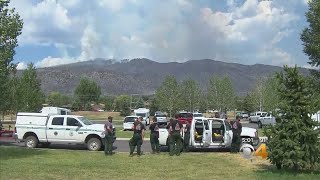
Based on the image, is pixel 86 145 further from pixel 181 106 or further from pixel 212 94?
pixel 212 94

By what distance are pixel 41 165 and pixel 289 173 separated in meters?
7.82

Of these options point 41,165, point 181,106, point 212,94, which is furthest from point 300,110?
point 212,94

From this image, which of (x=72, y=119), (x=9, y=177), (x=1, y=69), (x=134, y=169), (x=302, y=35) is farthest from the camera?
(x=302, y=35)

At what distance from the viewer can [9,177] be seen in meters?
12.5

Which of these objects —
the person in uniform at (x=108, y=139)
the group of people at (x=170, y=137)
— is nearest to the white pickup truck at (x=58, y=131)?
the person in uniform at (x=108, y=139)

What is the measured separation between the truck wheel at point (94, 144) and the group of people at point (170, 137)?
2.22m

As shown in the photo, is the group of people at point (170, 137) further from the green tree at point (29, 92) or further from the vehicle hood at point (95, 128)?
the green tree at point (29, 92)

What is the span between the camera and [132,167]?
15234mm

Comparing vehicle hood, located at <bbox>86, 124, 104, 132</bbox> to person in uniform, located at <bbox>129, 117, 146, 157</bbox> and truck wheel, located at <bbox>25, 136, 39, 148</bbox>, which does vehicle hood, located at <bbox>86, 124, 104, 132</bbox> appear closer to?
truck wheel, located at <bbox>25, 136, 39, 148</bbox>

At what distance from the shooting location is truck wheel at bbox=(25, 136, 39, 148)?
74.0 ft

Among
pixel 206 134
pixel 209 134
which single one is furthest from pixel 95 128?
pixel 209 134

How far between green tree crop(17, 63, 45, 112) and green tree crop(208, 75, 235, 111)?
125 feet

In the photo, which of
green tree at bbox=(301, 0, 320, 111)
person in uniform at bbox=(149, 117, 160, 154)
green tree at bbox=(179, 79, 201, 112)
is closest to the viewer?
person in uniform at bbox=(149, 117, 160, 154)

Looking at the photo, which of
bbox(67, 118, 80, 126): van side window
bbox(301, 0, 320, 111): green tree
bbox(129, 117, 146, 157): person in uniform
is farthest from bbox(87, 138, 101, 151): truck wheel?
bbox(301, 0, 320, 111): green tree
